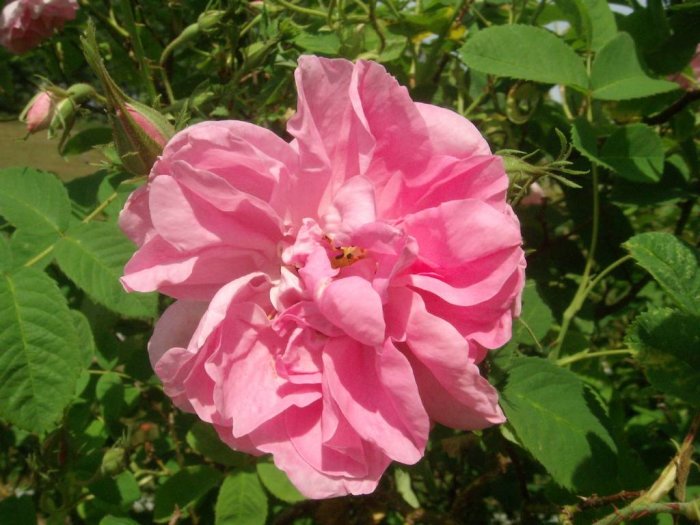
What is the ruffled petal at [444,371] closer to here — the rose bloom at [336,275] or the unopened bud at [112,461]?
the rose bloom at [336,275]

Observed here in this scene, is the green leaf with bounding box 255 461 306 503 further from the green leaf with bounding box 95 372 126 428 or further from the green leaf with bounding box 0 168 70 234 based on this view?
the green leaf with bounding box 0 168 70 234

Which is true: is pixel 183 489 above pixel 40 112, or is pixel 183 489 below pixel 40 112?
below

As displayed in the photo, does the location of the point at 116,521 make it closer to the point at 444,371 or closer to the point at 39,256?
the point at 39,256

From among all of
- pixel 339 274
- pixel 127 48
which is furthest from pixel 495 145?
pixel 127 48

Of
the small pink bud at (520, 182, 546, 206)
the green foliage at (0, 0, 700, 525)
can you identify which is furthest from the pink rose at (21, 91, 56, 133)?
the small pink bud at (520, 182, 546, 206)

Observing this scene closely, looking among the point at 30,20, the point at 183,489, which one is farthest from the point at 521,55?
the point at 30,20

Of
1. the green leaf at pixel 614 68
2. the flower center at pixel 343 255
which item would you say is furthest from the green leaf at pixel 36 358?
the green leaf at pixel 614 68
